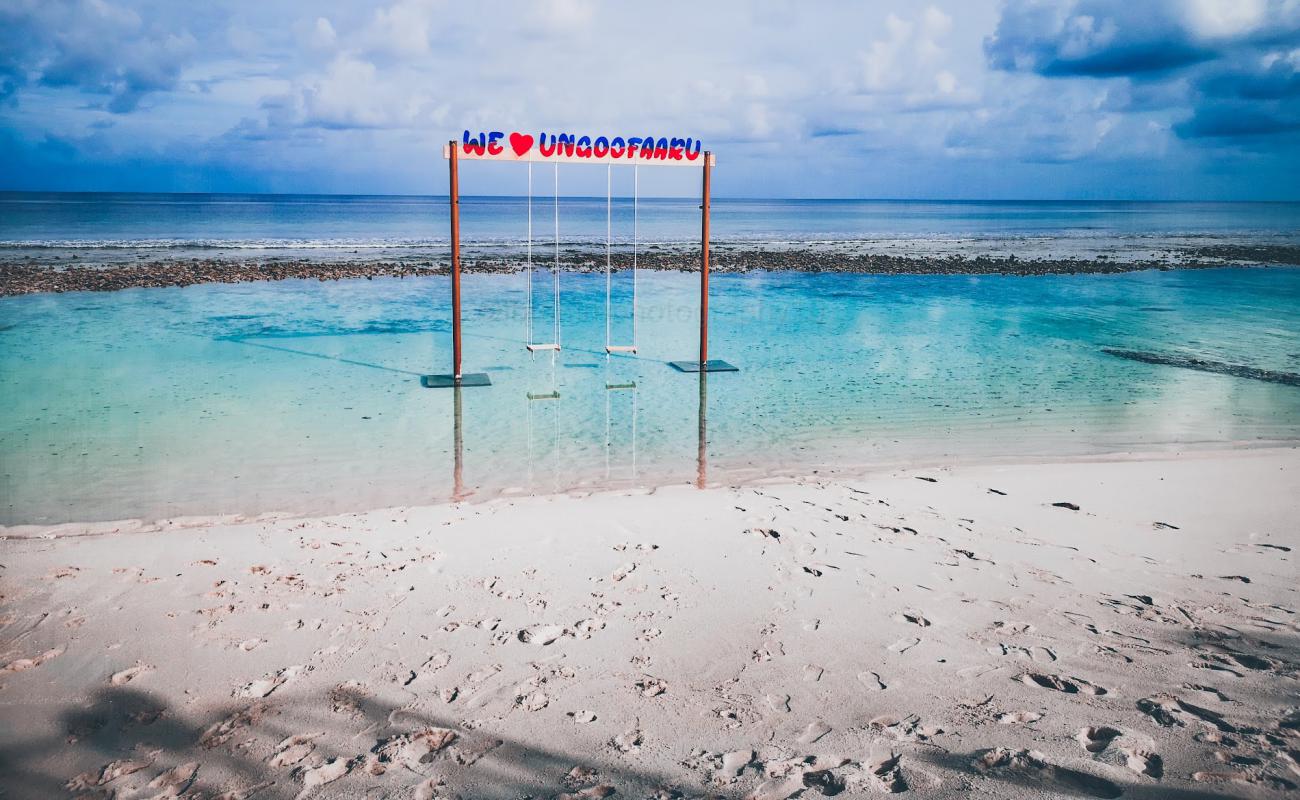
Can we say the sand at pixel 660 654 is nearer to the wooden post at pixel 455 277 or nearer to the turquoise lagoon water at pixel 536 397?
the turquoise lagoon water at pixel 536 397

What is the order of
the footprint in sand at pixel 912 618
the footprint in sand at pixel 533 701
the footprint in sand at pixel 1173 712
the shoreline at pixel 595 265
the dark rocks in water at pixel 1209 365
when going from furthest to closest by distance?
the shoreline at pixel 595 265 → the dark rocks in water at pixel 1209 365 → the footprint in sand at pixel 912 618 → the footprint in sand at pixel 533 701 → the footprint in sand at pixel 1173 712

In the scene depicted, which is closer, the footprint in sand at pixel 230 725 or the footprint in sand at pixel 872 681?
the footprint in sand at pixel 230 725

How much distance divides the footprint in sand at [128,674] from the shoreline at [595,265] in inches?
899

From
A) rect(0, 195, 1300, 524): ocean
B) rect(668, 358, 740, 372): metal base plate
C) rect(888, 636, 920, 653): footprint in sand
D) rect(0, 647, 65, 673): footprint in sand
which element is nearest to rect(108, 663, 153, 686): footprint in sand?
rect(0, 647, 65, 673): footprint in sand

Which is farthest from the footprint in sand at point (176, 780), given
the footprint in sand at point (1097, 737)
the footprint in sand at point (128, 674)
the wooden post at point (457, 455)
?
the wooden post at point (457, 455)

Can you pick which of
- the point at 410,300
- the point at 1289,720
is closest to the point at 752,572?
the point at 1289,720

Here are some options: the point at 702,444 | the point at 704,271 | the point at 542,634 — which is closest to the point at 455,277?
the point at 704,271

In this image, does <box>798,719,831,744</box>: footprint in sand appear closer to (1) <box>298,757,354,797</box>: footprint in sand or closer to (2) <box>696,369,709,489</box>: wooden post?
(1) <box>298,757,354,797</box>: footprint in sand

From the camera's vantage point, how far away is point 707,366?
569 inches

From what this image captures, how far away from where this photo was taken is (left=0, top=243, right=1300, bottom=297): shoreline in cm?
2558

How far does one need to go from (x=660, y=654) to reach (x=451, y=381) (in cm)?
907

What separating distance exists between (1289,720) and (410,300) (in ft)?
71.7

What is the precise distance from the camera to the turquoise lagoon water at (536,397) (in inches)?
338

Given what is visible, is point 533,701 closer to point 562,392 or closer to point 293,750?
point 293,750
